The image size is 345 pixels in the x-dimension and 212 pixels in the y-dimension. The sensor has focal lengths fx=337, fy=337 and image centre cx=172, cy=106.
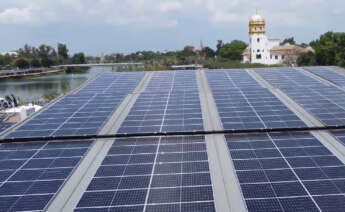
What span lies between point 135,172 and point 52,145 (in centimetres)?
481

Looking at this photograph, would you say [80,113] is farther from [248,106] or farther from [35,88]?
[35,88]

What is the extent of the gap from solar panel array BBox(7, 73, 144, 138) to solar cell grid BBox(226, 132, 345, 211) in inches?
276

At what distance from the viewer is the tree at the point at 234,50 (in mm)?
130500

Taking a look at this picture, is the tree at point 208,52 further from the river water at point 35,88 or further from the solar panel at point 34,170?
the solar panel at point 34,170

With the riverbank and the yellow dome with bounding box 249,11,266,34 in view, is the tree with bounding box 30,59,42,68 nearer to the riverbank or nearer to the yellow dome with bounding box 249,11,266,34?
the riverbank

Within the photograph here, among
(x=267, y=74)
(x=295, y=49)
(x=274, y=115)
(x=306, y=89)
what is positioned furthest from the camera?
(x=295, y=49)

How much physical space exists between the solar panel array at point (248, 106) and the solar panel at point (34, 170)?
22.9 feet

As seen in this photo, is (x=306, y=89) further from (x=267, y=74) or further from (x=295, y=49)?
(x=295, y=49)

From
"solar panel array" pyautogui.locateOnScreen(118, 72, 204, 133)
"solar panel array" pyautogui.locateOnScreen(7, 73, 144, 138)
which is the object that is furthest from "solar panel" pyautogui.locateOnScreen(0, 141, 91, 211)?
"solar panel array" pyautogui.locateOnScreen(118, 72, 204, 133)

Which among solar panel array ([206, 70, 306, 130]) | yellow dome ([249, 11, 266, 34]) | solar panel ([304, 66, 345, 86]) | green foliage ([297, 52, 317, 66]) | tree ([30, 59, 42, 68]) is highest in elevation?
yellow dome ([249, 11, 266, 34])

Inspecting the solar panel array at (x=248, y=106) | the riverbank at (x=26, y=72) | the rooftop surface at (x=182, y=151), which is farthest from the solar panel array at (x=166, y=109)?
the riverbank at (x=26, y=72)

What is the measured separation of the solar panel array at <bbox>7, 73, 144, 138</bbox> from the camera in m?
15.6

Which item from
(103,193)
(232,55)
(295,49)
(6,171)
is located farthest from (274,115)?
(232,55)

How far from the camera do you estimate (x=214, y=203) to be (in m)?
9.60
